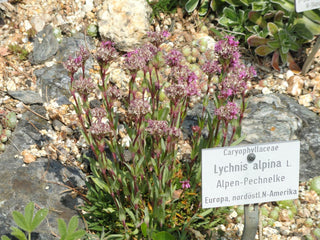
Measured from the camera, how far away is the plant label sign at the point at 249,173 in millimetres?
2439

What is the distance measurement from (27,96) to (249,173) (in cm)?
280

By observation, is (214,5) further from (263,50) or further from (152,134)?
(152,134)

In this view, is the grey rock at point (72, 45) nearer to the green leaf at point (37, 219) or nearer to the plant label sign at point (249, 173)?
the green leaf at point (37, 219)

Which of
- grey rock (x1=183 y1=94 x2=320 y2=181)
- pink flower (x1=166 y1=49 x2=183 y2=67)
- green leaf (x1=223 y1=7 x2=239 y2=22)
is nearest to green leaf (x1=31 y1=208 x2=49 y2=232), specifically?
pink flower (x1=166 y1=49 x2=183 y2=67)

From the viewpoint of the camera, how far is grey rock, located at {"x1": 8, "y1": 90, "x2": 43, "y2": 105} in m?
4.24

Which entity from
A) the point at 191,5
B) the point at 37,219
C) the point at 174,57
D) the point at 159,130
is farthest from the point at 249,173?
the point at 191,5

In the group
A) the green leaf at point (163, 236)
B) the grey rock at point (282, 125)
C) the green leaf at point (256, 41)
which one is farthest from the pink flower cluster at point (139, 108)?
the green leaf at point (256, 41)

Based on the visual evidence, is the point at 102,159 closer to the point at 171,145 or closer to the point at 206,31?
the point at 171,145

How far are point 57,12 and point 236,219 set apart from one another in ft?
11.6

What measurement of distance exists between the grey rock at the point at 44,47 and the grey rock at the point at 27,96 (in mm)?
556

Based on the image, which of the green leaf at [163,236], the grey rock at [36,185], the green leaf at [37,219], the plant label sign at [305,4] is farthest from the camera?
the plant label sign at [305,4]

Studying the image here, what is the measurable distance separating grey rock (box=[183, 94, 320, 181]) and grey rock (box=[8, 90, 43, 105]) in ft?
5.51

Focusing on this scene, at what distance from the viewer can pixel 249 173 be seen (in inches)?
98.5

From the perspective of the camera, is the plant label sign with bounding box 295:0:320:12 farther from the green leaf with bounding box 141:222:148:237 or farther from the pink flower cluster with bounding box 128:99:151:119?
the green leaf with bounding box 141:222:148:237
